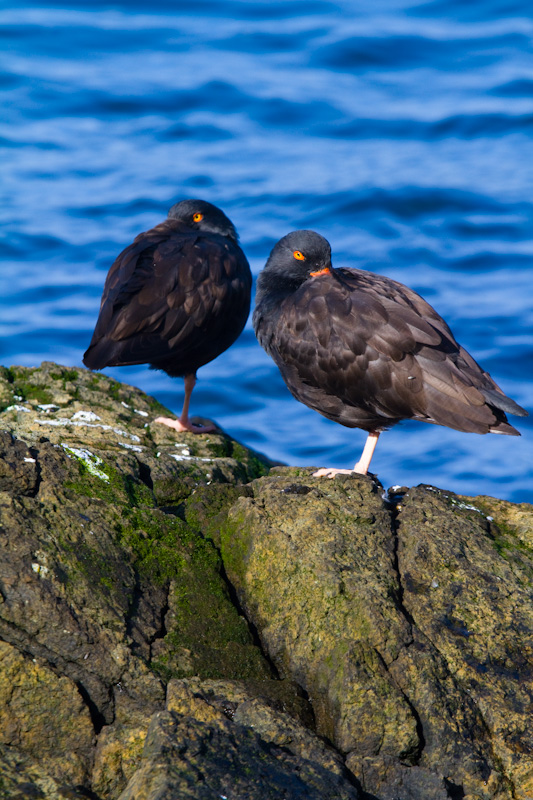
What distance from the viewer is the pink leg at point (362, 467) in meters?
5.07

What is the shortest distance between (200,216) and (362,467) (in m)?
3.41

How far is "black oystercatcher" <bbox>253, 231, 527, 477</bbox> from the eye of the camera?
5145 millimetres

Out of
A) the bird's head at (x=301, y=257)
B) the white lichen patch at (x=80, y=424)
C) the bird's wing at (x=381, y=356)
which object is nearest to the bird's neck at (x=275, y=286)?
the bird's head at (x=301, y=257)

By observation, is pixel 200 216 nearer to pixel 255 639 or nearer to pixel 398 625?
pixel 255 639

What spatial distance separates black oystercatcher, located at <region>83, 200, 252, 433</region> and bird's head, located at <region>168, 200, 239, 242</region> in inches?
11.5

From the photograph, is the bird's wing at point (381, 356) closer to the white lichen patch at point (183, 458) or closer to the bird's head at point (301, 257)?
the bird's head at point (301, 257)

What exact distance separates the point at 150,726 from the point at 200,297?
14.0 ft

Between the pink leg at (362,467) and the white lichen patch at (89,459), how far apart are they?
3.92 ft

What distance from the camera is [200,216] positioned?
7895 mm

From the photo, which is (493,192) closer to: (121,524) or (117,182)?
(117,182)

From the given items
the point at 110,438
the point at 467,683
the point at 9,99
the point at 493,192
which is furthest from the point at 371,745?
the point at 9,99

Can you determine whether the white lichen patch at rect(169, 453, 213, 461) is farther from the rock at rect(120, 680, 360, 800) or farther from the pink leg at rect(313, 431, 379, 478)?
the rock at rect(120, 680, 360, 800)

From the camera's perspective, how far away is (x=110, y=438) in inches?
215

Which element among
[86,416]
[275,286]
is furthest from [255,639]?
[275,286]
